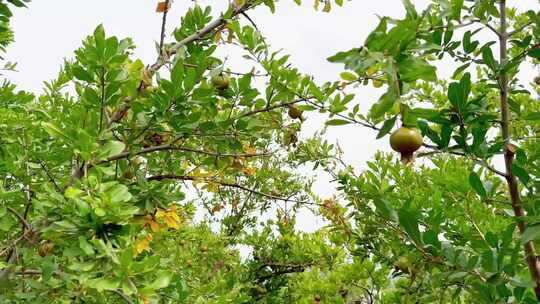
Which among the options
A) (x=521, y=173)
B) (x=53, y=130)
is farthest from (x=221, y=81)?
(x=521, y=173)

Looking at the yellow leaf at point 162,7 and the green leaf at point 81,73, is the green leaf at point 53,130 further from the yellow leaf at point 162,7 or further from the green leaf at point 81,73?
the yellow leaf at point 162,7

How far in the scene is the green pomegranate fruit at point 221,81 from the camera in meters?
2.15

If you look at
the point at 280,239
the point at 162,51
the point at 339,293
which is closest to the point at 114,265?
the point at 162,51

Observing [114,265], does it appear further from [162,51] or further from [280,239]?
[280,239]

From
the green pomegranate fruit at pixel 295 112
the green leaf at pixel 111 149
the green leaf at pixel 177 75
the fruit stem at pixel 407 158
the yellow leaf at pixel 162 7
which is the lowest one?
the fruit stem at pixel 407 158

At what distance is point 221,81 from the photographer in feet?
7.06

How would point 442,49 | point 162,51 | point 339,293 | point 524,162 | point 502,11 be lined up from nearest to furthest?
point 524,162
point 502,11
point 442,49
point 162,51
point 339,293

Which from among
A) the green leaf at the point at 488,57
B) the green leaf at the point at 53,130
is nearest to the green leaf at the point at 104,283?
the green leaf at the point at 53,130

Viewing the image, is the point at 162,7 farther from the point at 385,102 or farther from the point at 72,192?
the point at 385,102

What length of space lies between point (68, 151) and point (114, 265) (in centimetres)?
52

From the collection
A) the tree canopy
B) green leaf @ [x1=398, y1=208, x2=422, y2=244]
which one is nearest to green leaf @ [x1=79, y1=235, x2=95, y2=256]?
the tree canopy

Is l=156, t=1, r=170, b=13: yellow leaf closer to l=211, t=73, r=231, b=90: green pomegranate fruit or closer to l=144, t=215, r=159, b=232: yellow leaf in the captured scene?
l=211, t=73, r=231, b=90: green pomegranate fruit

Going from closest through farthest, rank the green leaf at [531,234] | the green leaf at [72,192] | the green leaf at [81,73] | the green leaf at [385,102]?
the green leaf at [385,102] → the green leaf at [531,234] → the green leaf at [72,192] → the green leaf at [81,73]

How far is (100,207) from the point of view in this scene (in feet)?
4.95
